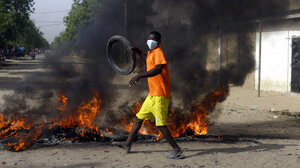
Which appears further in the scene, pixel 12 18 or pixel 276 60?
pixel 12 18

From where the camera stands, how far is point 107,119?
23.2 feet

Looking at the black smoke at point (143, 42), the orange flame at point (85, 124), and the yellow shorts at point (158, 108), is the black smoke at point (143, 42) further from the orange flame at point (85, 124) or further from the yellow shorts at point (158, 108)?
the yellow shorts at point (158, 108)

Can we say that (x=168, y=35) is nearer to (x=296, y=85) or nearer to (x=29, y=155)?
(x=29, y=155)

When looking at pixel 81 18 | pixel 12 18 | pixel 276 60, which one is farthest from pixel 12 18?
pixel 276 60

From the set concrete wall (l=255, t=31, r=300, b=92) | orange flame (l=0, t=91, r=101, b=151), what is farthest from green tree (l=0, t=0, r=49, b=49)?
orange flame (l=0, t=91, r=101, b=151)

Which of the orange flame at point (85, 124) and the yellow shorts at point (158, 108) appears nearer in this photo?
the yellow shorts at point (158, 108)

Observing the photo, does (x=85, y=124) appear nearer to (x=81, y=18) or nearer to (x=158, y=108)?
(x=158, y=108)

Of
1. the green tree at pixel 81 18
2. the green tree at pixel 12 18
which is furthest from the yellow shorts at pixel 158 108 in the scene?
the green tree at pixel 12 18

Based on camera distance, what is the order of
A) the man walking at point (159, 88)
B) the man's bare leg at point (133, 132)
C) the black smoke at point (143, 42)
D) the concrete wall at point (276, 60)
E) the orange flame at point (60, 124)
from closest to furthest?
the man walking at point (159, 88), the man's bare leg at point (133, 132), the orange flame at point (60, 124), the black smoke at point (143, 42), the concrete wall at point (276, 60)

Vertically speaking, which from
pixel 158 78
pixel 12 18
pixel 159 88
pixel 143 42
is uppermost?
pixel 12 18

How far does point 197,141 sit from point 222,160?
1.05 metres

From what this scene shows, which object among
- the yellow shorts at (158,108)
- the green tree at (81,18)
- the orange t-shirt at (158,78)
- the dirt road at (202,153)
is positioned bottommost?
the dirt road at (202,153)

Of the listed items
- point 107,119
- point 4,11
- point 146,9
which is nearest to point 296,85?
point 146,9

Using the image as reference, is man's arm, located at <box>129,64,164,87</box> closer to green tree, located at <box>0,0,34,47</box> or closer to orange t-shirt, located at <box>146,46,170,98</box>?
orange t-shirt, located at <box>146,46,170,98</box>
